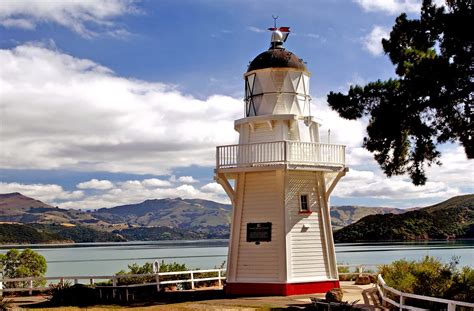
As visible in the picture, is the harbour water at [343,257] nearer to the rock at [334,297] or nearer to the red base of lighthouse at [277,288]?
A: the red base of lighthouse at [277,288]

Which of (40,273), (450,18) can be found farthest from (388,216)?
(450,18)

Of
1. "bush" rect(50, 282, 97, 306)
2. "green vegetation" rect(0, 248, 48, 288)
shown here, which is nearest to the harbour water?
"green vegetation" rect(0, 248, 48, 288)

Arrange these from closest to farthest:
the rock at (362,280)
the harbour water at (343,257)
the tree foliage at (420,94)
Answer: the tree foliage at (420,94) < the rock at (362,280) < the harbour water at (343,257)

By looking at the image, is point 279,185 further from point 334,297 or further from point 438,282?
point 438,282

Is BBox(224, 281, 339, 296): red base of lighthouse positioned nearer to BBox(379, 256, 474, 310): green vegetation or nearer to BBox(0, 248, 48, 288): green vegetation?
BBox(379, 256, 474, 310): green vegetation

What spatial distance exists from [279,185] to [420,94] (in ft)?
23.1

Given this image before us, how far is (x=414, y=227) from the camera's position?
329 feet

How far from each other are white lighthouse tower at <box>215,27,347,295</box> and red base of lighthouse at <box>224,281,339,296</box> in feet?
0.11

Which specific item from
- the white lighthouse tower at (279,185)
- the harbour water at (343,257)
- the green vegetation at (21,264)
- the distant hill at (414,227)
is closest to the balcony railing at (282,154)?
the white lighthouse tower at (279,185)

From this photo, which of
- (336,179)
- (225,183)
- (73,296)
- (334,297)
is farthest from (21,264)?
(334,297)

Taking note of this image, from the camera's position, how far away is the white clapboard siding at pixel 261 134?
71.9 feet

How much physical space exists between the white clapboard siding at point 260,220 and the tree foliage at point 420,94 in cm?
514

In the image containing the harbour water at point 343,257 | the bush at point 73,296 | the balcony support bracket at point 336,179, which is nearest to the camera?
the bush at point 73,296

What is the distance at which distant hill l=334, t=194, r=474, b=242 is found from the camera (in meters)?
101
